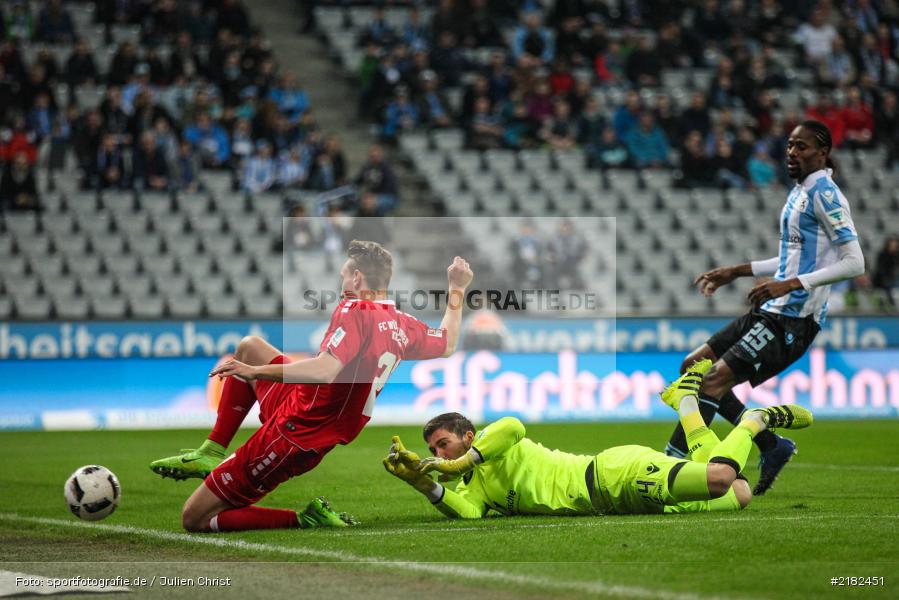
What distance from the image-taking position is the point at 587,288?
21.2 m

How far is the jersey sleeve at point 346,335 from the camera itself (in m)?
7.62

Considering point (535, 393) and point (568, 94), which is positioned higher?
point (568, 94)

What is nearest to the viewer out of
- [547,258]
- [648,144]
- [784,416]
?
[784,416]

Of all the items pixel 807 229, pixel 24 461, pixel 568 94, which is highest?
pixel 568 94

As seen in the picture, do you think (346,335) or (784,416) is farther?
(784,416)

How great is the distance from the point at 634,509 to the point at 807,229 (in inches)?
92.0

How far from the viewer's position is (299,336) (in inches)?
742

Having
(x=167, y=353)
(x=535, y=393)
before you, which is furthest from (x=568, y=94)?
(x=167, y=353)

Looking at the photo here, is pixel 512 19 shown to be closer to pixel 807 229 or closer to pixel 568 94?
pixel 568 94

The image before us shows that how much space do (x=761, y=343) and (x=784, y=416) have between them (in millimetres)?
816

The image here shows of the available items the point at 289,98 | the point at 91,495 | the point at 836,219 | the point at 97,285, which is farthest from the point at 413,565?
the point at 289,98

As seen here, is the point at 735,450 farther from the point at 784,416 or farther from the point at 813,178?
the point at 813,178

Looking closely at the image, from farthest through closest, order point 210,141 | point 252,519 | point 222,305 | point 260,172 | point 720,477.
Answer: point 260,172
point 210,141
point 222,305
point 252,519
point 720,477

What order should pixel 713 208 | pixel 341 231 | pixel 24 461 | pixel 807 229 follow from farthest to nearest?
pixel 713 208 < pixel 341 231 < pixel 24 461 < pixel 807 229
